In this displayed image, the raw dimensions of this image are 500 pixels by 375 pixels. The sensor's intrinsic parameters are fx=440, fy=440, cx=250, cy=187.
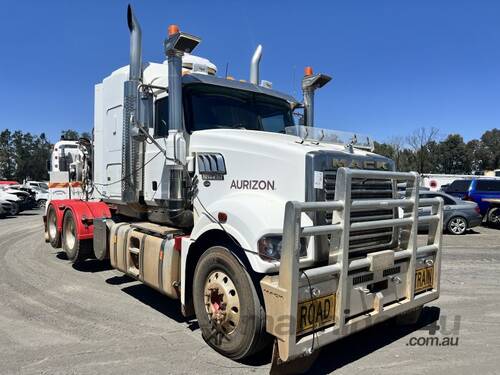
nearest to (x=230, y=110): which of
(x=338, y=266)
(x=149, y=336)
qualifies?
(x=338, y=266)

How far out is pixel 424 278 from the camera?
491 cm

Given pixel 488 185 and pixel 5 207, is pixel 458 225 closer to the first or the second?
pixel 488 185

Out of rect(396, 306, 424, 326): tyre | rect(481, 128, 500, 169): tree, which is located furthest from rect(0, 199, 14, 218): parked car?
rect(481, 128, 500, 169): tree

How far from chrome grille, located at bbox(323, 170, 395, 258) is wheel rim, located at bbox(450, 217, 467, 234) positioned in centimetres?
1252

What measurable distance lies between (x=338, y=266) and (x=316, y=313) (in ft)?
1.45

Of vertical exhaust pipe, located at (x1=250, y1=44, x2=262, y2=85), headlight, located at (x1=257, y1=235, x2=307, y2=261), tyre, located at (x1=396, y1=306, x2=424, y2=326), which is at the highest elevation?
vertical exhaust pipe, located at (x1=250, y1=44, x2=262, y2=85)

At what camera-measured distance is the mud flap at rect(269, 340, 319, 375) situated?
3.60 metres

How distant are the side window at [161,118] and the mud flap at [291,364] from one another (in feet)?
10.8

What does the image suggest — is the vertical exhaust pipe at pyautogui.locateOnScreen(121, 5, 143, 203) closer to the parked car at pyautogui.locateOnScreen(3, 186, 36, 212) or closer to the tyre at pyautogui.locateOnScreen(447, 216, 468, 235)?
the tyre at pyautogui.locateOnScreen(447, 216, 468, 235)

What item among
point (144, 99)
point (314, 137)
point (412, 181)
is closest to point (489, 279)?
point (412, 181)

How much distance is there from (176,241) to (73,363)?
5.31 feet

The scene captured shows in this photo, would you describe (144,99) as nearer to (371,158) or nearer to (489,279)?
(371,158)

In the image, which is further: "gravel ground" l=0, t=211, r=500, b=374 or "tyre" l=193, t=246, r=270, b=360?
"gravel ground" l=0, t=211, r=500, b=374

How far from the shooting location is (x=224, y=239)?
4484mm
